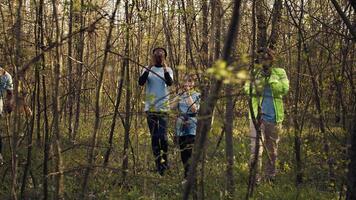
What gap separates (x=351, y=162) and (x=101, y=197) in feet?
7.94

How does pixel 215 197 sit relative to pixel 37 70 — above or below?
below

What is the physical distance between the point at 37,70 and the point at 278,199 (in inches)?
100

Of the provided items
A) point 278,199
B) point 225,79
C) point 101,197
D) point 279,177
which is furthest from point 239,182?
point 225,79

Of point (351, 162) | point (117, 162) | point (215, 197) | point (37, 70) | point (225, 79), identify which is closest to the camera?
point (225, 79)

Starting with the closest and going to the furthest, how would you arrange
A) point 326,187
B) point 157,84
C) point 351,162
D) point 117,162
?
point 351,162
point 326,187
point 157,84
point 117,162

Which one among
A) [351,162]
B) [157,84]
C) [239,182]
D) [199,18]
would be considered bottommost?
[239,182]

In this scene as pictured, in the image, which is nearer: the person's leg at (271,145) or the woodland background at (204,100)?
the woodland background at (204,100)

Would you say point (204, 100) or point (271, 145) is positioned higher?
point (204, 100)

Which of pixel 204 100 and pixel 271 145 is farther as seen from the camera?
pixel 271 145

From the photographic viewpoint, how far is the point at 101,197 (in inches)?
175

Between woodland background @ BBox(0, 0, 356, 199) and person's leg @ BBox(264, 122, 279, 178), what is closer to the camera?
woodland background @ BBox(0, 0, 356, 199)

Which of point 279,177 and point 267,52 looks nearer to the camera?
point 267,52

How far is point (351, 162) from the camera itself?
9.16ft

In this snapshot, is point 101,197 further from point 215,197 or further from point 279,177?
point 279,177
